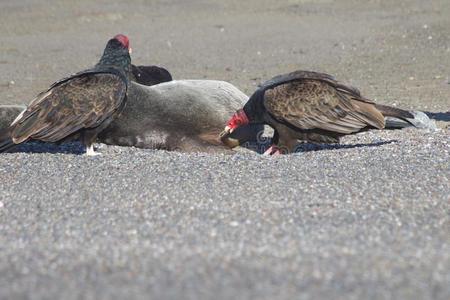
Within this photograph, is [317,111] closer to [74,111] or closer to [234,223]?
[74,111]

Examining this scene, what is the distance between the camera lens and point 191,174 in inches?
268

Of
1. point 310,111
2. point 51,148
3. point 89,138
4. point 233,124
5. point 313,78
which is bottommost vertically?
point 51,148

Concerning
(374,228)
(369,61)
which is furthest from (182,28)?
(374,228)

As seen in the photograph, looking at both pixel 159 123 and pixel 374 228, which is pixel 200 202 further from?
pixel 159 123

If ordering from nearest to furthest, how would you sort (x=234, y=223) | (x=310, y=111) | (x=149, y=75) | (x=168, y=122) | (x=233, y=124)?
(x=234, y=223)
(x=310, y=111)
(x=233, y=124)
(x=168, y=122)
(x=149, y=75)

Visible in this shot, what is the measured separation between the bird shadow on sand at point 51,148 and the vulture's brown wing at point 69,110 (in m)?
0.38

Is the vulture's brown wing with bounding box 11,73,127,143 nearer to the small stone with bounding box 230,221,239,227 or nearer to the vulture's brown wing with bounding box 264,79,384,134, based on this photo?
the vulture's brown wing with bounding box 264,79,384,134

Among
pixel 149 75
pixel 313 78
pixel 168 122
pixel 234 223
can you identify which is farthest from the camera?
pixel 149 75

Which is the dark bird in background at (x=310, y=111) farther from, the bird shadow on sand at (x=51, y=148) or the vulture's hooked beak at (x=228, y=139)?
the bird shadow on sand at (x=51, y=148)

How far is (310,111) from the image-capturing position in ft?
26.6

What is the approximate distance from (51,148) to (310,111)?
2.50 meters

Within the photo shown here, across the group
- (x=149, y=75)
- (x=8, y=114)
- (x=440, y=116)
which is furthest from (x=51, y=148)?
(x=440, y=116)

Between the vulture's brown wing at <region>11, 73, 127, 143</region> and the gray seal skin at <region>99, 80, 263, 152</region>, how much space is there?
362 millimetres

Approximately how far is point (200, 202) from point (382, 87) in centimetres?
835
